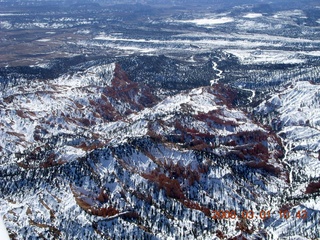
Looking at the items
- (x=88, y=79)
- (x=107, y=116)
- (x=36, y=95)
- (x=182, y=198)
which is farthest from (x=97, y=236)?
(x=88, y=79)
